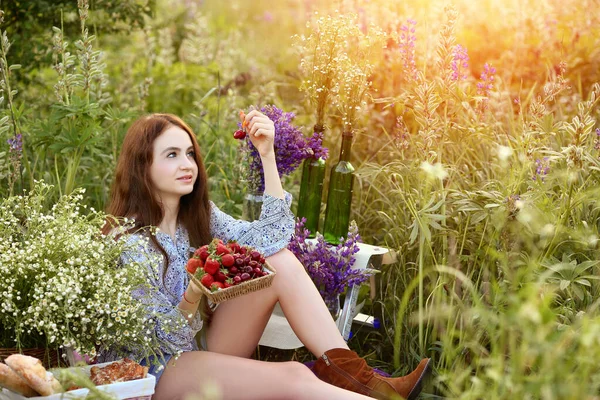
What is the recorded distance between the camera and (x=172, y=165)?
9.75ft

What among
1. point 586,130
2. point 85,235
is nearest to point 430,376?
point 586,130

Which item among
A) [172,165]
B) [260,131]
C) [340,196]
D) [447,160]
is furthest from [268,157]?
[447,160]

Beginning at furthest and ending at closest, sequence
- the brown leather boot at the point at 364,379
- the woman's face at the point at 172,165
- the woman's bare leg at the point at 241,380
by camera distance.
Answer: the woman's face at the point at 172,165 < the brown leather boot at the point at 364,379 < the woman's bare leg at the point at 241,380

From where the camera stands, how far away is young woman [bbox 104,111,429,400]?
2662 millimetres

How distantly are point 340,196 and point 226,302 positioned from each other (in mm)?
773

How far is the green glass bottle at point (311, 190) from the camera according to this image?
3.44 m

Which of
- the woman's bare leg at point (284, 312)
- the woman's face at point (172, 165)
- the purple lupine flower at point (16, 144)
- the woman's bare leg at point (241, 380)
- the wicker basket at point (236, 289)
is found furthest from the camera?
the purple lupine flower at point (16, 144)

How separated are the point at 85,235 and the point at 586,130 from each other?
1.81 metres

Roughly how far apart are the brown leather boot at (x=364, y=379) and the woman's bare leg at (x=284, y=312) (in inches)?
3.6

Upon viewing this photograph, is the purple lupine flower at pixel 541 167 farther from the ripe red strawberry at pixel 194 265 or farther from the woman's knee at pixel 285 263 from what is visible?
the ripe red strawberry at pixel 194 265

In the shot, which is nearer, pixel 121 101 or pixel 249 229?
pixel 249 229

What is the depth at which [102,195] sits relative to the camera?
3.97m

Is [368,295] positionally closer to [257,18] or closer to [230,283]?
[230,283]

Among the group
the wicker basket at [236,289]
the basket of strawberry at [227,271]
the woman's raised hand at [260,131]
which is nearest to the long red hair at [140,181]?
the woman's raised hand at [260,131]
